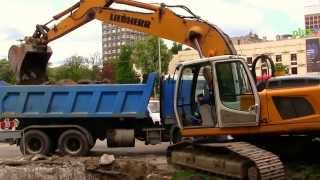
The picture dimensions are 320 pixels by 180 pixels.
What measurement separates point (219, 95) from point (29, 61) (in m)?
8.35

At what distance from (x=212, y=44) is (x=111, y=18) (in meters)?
3.23

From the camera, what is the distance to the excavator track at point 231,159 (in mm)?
10062

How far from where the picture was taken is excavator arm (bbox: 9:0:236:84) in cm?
1600

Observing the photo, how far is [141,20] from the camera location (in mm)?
17188

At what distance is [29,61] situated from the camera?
18500 mm

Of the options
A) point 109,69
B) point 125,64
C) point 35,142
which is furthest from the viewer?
point 125,64

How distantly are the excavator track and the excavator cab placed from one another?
0.42 meters

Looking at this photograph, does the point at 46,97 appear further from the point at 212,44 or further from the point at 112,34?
the point at 112,34

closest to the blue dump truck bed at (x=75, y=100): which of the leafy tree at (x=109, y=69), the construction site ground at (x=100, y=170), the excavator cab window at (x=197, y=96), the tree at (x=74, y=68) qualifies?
the construction site ground at (x=100, y=170)

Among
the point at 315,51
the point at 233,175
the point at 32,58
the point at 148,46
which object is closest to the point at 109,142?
the point at 32,58

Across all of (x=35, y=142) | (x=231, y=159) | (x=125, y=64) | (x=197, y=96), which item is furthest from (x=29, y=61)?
(x=125, y=64)

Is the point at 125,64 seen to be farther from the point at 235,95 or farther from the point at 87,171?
the point at 235,95

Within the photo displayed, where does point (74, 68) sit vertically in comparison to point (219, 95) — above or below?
above

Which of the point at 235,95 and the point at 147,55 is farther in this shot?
the point at 147,55
